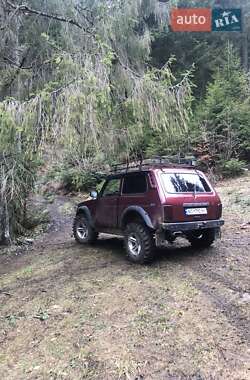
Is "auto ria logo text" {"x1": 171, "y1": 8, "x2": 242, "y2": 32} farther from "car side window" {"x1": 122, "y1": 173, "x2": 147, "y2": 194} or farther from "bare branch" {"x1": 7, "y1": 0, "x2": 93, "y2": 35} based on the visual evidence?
"car side window" {"x1": 122, "y1": 173, "x2": 147, "y2": 194}

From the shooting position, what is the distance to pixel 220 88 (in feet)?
55.6

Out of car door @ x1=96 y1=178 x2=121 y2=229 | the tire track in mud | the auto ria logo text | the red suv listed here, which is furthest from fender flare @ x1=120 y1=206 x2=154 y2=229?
the auto ria logo text

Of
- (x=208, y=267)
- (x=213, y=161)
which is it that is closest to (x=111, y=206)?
(x=208, y=267)

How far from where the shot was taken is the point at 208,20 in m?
22.1

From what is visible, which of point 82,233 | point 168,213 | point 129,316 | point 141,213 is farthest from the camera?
point 82,233

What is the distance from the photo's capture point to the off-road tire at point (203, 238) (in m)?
7.41

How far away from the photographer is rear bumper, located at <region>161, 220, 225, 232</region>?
6.33m

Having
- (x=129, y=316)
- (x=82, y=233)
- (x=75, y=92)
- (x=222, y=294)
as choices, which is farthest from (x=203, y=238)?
(x=75, y=92)

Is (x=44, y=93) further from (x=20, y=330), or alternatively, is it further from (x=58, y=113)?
(x=20, y=330)

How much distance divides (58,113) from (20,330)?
10.3ft

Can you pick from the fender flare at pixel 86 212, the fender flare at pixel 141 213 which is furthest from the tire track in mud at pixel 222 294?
the fender flare at pixel 86 212

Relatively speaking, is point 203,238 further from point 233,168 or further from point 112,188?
point 233,168

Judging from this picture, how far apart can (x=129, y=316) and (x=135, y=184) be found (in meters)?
2.79

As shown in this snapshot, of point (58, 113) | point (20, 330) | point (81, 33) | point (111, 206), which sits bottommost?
point (20, 330)
